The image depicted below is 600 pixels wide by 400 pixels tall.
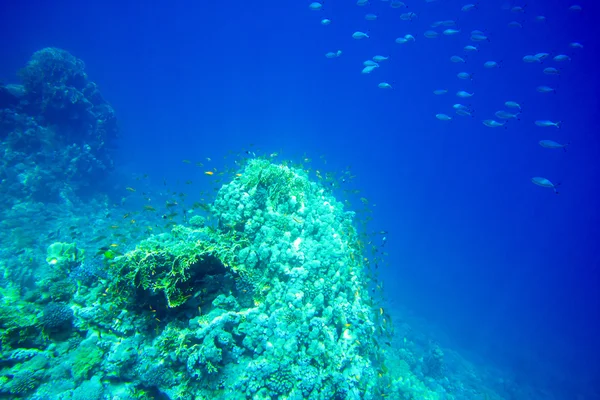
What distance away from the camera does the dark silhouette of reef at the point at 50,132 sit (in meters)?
19.0

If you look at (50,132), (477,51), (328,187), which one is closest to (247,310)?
(328,187)

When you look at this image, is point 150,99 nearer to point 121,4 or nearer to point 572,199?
point 121,4

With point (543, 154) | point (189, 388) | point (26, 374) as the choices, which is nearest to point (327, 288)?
point (189, 388)

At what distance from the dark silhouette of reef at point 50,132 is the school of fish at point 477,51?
70.4 feet

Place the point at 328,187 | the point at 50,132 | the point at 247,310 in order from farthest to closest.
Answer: the point at 50,132
the point at 328,187
the point at 247,310

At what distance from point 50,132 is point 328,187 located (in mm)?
23401

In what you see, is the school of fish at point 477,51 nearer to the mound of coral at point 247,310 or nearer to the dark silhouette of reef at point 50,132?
the mound of coral at point 247,310

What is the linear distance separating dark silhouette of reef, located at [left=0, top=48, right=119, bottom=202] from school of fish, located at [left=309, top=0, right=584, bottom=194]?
21.5 m

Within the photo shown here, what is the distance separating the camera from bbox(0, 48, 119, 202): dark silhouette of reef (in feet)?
62.3

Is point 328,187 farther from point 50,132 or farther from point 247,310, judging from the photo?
point 50,132

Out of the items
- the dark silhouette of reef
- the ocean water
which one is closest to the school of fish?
the ocean water

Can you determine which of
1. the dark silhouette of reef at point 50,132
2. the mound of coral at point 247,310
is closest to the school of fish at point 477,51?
the mound of coral at point 247,310

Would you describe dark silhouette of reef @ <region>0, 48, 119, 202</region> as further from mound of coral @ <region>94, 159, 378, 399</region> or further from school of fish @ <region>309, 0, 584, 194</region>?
school of fish @ <region>309, 0, 584, 194</region>

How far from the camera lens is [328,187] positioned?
37.0ft
